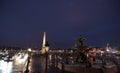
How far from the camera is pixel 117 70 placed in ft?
123

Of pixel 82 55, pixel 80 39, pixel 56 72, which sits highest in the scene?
pixel 80 39

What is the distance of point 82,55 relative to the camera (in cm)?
4141

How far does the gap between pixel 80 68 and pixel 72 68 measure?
2.23 m

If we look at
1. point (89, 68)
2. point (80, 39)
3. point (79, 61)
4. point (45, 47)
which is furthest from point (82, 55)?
point (45, 47)

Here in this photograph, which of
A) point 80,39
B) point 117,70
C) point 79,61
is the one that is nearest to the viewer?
point 117,70

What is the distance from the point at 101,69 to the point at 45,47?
118m

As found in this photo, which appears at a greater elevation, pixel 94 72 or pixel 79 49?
pixel 79 49

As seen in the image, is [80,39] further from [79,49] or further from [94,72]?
[94,72]

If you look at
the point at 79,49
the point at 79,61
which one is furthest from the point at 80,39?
the point at 79,61

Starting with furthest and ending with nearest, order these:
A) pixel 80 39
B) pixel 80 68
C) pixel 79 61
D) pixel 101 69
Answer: pixel 80 39 → pixel 79 61 → pixel 80 68 → pixel 101 69

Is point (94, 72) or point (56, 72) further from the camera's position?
point (56, 72)

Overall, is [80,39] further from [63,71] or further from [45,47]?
[45,47]

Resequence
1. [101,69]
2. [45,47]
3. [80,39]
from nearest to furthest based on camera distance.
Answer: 1. [101,69]
2. [80,39]
3. [45,47]

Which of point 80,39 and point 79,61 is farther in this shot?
point 80,39
